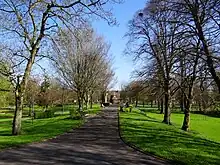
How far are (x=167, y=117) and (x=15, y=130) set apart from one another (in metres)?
20.4

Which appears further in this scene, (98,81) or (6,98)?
(6,98)

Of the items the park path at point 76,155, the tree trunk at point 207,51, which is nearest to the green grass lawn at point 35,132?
the park path at point 76,155

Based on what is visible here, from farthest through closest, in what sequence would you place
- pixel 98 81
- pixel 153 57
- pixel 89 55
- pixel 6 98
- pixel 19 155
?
1. pixel 6 98
2. pixel 98 81
3. pixel 89 55
4. pixel 153 57
5. pixel 19 155

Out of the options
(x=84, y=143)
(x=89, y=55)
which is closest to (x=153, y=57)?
(x=89, y=55)

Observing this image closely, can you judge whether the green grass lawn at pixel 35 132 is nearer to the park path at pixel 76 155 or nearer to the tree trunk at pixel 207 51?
the park path at pixel 76 155

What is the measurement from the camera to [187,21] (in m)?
16.5

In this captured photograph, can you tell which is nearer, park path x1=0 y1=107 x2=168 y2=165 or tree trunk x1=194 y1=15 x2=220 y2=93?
park path x1=0 y1=107 x2=168 y2=165

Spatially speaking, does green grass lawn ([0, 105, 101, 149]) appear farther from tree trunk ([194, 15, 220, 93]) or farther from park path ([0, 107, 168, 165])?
tree trunk ([194, 15, 220, 93])

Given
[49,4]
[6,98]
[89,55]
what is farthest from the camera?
[6,98]

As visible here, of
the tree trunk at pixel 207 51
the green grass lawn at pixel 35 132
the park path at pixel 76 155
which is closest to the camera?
the park path at pixel 76 155

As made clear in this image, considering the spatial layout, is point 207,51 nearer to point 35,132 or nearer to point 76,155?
point 76,155

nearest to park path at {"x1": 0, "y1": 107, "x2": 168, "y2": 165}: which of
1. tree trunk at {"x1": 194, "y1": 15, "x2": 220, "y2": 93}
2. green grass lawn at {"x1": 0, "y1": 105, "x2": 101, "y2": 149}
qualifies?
green grass lawn at {"x1": 0, "y1": 105, "x2": 101, "y2": 149}

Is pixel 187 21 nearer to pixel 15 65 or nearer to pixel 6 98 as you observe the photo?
pixel 15 65

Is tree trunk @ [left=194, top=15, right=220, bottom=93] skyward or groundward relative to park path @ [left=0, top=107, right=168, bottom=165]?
skyward
